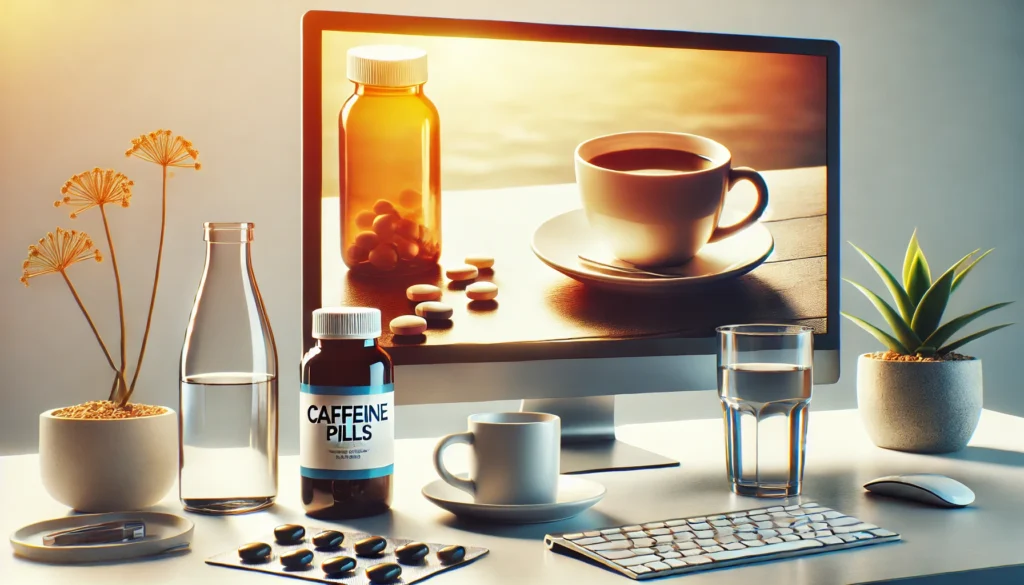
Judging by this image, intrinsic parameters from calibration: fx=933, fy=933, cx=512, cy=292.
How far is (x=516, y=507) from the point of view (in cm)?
81

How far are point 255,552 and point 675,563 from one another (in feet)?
1.04

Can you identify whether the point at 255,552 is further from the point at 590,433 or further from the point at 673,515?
the point at 590,433

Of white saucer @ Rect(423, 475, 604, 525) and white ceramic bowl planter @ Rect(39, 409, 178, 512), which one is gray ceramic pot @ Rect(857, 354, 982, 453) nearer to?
white saucer @ Rect(423, 475, 604, 525)

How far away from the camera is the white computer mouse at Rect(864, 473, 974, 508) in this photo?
0.89m

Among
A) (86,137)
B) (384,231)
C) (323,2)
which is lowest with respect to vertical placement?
(384,231)

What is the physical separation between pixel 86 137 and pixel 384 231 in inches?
53.7

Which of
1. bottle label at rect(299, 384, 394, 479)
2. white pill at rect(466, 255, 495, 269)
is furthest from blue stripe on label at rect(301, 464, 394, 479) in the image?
white pill at rect(466, 255, 495, 269)

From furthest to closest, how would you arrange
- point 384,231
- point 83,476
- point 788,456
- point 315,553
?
point 384,231
point 788,456
point 83,476
point 315,553

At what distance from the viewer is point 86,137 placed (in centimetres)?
210

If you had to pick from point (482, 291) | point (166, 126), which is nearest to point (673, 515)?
point (482, 291)

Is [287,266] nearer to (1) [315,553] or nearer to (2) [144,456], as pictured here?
(2) [144,456]

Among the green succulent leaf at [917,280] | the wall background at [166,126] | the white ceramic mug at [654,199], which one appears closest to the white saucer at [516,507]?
the white ceramic mug at [654,199]

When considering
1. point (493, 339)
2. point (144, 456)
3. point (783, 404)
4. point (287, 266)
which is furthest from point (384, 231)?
point (287, 266)

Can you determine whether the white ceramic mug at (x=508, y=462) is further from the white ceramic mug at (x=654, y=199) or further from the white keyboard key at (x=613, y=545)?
the white ceramic mug at (x=654, y=199)
